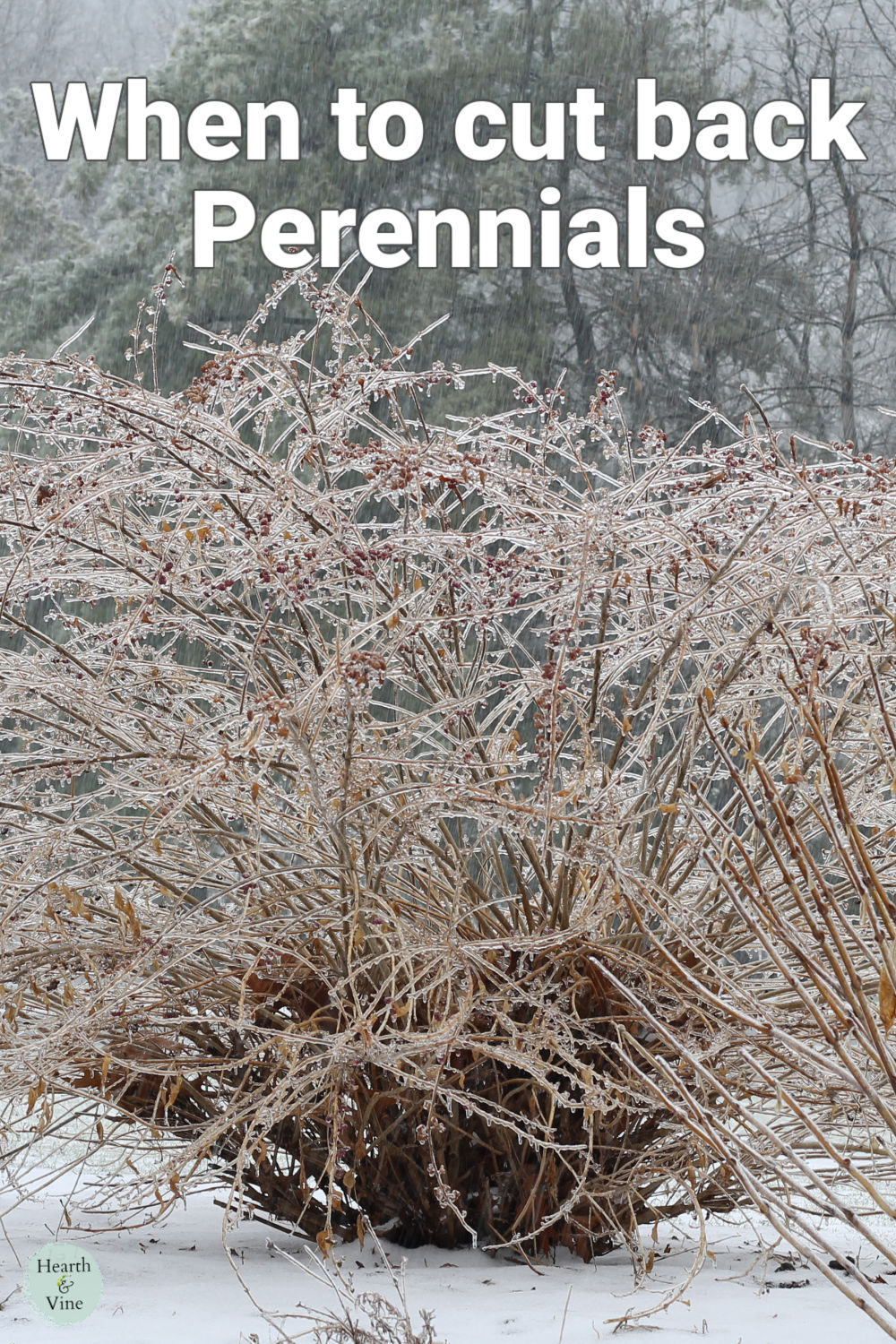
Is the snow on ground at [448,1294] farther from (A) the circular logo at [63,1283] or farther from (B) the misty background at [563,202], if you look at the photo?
(B) the misty background at [563,202]

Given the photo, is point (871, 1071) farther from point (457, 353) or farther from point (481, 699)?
point (457, 353)

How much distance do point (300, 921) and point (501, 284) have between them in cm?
1110

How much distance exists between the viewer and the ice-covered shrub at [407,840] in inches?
101

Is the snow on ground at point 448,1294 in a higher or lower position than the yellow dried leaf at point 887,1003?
lower

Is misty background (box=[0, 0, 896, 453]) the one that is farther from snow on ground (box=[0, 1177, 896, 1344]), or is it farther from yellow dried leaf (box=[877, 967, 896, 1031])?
yellow dried leaf (box=[877, 967, 896, 1031])

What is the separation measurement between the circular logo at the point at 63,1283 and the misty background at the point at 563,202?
9.37 m

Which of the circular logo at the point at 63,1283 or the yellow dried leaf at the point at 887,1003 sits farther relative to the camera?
the circular logo at the point at 63,1283

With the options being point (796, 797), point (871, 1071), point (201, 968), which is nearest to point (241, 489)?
point (201, 968)

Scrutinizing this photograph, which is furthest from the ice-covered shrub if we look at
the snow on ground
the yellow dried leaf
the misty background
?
the misty background

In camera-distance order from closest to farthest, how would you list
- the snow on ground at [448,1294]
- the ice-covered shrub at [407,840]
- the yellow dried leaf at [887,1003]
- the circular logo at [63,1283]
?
the yellow dried leaf at [887,1003] < the snow on ground at [448,1294] < the circular logo at [63,1283] < the ice-covered shrub at [407,840]

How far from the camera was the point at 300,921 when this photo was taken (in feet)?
8.79

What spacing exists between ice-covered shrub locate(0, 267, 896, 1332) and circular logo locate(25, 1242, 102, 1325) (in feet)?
0.66

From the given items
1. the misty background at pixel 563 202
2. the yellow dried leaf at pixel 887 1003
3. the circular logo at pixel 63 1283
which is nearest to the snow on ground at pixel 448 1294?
the circular logo at pixel 63 1283

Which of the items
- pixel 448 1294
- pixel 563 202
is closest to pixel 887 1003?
pixel 448 1294
